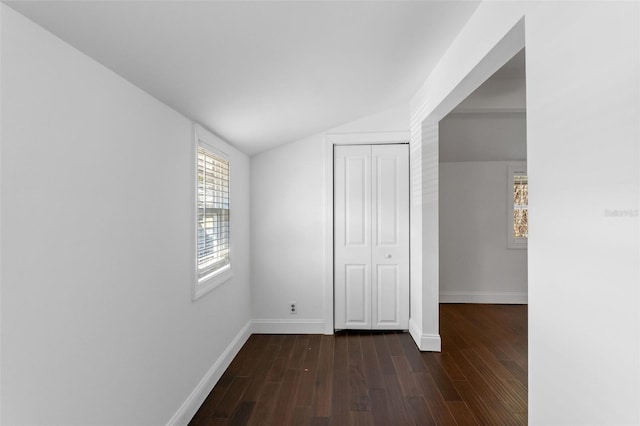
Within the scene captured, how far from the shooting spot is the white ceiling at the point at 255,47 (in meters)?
1.23

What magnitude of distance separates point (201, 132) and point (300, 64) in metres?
1.03

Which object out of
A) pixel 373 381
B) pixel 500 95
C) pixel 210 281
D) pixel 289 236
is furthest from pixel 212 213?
pixel 500 95

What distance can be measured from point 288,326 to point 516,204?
3.86 metres

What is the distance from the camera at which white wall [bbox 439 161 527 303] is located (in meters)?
4.97

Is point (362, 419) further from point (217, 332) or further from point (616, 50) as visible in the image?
point (616, 50)

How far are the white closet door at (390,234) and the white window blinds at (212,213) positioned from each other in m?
1.67

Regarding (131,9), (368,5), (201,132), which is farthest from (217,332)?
(368,5)

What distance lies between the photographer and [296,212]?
12.7 ft

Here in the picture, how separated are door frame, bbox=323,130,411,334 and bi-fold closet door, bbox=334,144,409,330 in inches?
3.0

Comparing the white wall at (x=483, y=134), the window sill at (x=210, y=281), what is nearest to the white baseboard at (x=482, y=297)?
the white wall at (x=483, y=134)

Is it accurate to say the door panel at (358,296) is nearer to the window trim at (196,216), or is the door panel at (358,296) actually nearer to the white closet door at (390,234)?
the white closet door at (390,234)

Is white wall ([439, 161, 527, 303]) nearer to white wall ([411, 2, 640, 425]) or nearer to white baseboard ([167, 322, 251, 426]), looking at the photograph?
white baseboard ([167, 322, 251, 426])

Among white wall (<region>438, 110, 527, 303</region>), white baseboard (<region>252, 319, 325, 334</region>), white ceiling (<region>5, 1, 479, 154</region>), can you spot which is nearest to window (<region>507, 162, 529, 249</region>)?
white wall (<region>438, 110, 527, 303</region>)

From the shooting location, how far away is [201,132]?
2.55m
